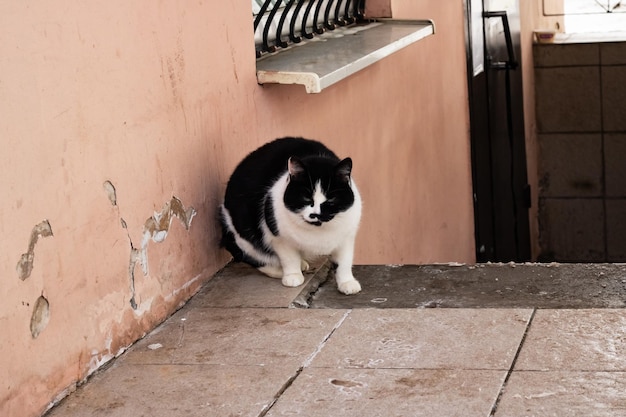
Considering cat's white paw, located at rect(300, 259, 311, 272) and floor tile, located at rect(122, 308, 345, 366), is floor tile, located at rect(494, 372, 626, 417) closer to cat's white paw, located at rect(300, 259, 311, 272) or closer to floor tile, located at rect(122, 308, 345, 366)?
floor tile, located at rect(122, 308, 345, 366)

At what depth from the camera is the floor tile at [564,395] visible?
2447mm

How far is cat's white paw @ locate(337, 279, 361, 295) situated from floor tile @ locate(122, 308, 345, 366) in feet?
0.85

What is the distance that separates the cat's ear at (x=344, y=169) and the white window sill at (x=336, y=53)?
1.91ft

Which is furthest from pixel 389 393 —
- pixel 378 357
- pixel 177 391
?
pixel 177 391

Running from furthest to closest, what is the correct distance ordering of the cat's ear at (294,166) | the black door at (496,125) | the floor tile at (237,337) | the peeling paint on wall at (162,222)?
the black door at (496,125) → the cat's ear at (294,166) → the peeling paint on wall at (162,222) → the floor tile at (237,337)

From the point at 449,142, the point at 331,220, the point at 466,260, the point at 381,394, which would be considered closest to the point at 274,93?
the point at 331,220

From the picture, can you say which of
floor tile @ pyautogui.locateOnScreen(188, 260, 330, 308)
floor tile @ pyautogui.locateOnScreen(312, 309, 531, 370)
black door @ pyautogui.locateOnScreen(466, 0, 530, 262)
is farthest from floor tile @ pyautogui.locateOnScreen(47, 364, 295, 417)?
black door @ pyautogui.locateOnScreen(466, 0, 530, 262)

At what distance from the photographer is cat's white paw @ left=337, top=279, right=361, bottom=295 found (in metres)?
3.63

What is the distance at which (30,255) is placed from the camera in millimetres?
2664

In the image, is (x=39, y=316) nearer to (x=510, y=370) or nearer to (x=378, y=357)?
(x=378, y=357)

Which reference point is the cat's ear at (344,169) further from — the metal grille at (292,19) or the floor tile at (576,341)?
the metal grille at (292,19)

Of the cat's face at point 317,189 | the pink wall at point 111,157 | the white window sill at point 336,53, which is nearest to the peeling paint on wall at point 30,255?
the pink wall at point 111,157

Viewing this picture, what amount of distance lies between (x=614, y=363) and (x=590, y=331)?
258 millimetres

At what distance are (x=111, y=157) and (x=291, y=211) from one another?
75 cm
